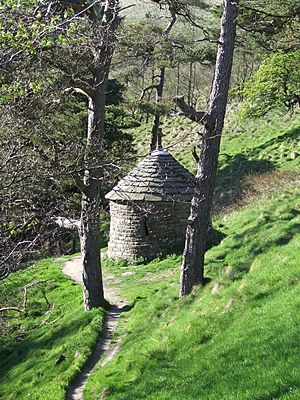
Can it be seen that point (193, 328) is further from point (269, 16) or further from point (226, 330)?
point (269, 16)

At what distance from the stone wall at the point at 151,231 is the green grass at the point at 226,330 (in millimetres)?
4233

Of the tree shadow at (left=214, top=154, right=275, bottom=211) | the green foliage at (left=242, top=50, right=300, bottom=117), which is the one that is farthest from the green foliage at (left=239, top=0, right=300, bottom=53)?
the tree shadow at (left=214, top=154, right=275, bottom=211)

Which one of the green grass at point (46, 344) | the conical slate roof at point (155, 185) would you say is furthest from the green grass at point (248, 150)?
the green grass at point (46, 344)

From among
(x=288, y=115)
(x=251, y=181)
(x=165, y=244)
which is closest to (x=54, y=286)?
(x=165, y=244)

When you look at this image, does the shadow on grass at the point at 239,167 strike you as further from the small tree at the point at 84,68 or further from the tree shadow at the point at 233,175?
the small tree at the point at 84,68

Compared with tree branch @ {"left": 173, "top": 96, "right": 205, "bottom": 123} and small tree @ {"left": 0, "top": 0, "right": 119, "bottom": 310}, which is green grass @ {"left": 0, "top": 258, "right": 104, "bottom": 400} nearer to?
small tree @ {"left": 0, "top": 0, "right": 119, "bottom": 310}

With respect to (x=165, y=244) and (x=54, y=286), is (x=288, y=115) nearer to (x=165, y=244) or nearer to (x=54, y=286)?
(x=165, y=244)

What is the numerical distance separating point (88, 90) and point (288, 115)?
24.3 m

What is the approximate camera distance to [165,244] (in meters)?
18.5

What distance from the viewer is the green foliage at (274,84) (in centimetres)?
2106

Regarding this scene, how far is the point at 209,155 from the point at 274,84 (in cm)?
1232

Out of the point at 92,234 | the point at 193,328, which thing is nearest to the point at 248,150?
the point at 92,234

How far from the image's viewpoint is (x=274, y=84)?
21891mm

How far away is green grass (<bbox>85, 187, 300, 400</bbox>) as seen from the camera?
6.00 meters
